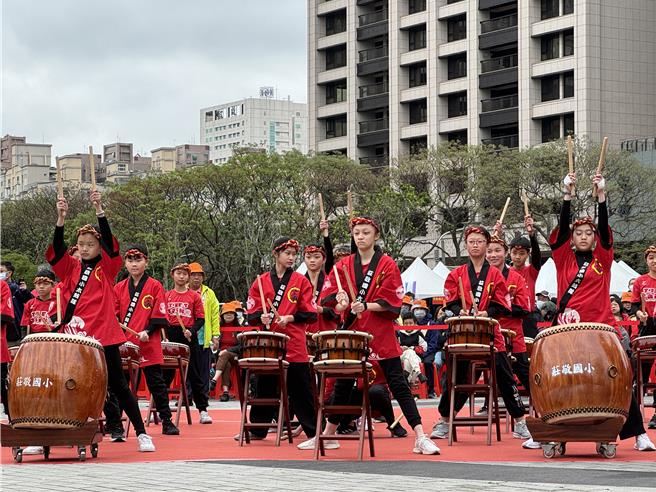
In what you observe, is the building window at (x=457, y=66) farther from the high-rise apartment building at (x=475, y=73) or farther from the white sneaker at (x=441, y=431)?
the white sneaker at (x=441, y=431)

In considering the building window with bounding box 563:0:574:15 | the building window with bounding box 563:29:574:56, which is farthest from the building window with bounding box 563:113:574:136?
the building window with bounding box 563:0:574:15

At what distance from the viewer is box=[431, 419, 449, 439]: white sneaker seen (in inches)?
505

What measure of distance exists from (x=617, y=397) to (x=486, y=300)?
7.38 feet

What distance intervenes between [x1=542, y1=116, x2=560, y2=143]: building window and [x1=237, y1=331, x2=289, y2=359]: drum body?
2155 inches

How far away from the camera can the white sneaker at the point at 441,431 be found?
12.8m

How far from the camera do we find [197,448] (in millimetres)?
12180

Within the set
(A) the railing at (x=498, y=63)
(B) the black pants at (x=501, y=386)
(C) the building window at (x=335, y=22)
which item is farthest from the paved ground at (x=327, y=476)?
(C) the building window at (x=335, y=22)

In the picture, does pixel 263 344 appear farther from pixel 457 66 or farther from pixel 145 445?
pixel 457 66

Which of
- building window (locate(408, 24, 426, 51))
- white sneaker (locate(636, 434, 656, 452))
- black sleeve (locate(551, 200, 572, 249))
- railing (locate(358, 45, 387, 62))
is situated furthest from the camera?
railing (locate(358, 45, 387, 62))

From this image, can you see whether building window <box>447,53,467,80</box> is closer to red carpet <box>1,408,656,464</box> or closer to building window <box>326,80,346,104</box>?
building window <box>326,80,346,104</box>

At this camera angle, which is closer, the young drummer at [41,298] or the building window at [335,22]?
the young drummer at [41,298]

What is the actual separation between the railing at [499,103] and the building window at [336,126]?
12.4 metres

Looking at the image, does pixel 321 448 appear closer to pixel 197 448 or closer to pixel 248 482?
pixel 197 448

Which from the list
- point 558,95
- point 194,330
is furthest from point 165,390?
point 558,95
